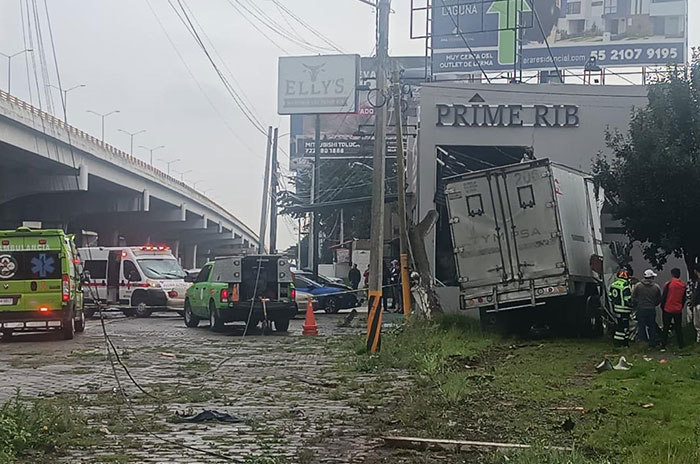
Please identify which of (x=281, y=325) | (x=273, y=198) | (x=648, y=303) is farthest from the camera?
(x=273, y=198)

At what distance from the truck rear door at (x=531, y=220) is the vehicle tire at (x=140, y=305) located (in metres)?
16.6

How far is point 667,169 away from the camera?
19016 mm

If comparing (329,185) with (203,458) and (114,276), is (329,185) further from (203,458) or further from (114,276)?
(203,458)

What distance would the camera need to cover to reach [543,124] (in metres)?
27.0

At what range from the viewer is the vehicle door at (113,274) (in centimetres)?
3294

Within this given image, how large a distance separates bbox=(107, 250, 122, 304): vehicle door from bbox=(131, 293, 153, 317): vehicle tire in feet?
2.86

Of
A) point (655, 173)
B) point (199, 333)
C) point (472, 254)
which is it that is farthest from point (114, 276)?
point (655, 173)

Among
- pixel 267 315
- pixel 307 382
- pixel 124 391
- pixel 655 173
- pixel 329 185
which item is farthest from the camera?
pixel 329 185

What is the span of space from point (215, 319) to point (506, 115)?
10180 mm

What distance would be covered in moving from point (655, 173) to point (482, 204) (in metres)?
3.56

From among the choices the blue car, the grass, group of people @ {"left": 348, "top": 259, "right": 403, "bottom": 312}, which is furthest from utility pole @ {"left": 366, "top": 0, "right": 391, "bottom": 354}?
the blue car

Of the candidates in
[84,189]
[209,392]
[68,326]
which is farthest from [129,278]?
[209,392]

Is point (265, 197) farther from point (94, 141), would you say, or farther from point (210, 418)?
point (210, 418)

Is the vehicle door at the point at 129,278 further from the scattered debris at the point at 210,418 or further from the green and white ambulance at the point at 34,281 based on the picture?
the scattered debris at the point at 210,418
